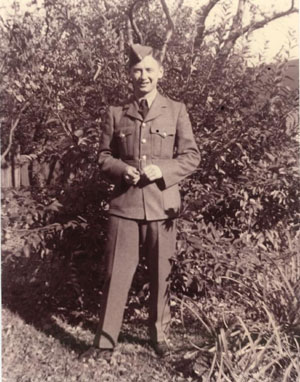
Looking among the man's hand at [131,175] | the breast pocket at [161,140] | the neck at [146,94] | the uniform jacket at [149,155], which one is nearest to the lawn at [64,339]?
the uniform jacket at [149,155]

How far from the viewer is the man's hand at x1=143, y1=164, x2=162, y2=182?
2758 millimetres

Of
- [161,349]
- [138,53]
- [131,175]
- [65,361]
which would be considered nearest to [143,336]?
[161,349]

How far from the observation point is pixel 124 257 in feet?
9.63

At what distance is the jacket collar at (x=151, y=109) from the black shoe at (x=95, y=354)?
4.89 feet

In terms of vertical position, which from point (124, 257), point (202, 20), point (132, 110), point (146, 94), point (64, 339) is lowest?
point (64, 339)

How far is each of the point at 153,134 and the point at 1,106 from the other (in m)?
1.64

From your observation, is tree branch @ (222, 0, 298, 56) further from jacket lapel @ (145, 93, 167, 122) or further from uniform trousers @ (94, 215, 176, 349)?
uniform trousers @ (94, 215, 176, 349)

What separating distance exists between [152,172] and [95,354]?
1259 millimetres

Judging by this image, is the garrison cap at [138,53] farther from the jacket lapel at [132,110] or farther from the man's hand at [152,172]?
the man's hand at [152,172]

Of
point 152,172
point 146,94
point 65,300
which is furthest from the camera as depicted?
point 65,300

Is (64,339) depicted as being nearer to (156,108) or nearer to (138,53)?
(156,108)

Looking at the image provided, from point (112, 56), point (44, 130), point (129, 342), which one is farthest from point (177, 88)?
point (129, 342)

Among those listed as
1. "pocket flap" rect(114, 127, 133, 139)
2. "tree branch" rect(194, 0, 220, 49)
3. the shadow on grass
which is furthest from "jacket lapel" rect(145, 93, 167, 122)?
the shadow on grass

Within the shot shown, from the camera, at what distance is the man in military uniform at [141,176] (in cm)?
285
